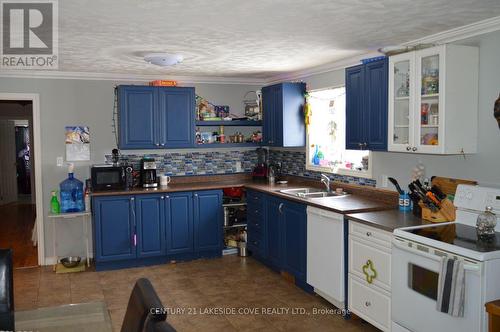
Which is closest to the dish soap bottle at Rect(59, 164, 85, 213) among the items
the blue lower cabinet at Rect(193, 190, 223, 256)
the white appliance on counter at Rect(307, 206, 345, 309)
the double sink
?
the blue lower cabinet at Rect(193, 190, 223, 256)

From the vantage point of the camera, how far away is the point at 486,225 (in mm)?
2852

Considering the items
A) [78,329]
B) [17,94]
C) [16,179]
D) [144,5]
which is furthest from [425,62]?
[16,179]

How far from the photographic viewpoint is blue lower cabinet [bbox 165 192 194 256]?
5301 mm

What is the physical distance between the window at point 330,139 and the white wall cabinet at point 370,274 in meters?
1.14

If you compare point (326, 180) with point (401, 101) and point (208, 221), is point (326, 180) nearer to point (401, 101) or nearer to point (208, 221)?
point (401, 101)

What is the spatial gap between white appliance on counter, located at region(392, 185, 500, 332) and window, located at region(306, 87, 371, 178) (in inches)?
54.7

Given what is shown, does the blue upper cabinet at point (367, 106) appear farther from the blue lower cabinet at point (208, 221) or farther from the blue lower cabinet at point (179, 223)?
the blue lower cabinet at point (179, 223)

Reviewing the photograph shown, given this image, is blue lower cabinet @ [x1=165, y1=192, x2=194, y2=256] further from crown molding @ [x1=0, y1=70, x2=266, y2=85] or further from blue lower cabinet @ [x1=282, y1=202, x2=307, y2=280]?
crown molding @ [x1=0, y1=70, x2=266, y2=85]

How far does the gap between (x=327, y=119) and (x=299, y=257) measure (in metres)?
1.67

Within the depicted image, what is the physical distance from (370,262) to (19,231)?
603cm

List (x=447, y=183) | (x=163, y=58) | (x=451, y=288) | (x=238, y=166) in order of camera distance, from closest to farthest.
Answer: (x=451, y=288) < (x=447, y=183) < (x=163, y=58) < (x=238, y=166)

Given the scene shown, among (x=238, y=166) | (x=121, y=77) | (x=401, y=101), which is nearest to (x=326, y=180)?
(x=401, y=101)

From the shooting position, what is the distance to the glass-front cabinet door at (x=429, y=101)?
3256mm

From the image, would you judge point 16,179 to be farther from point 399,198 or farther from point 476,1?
point 476,1
